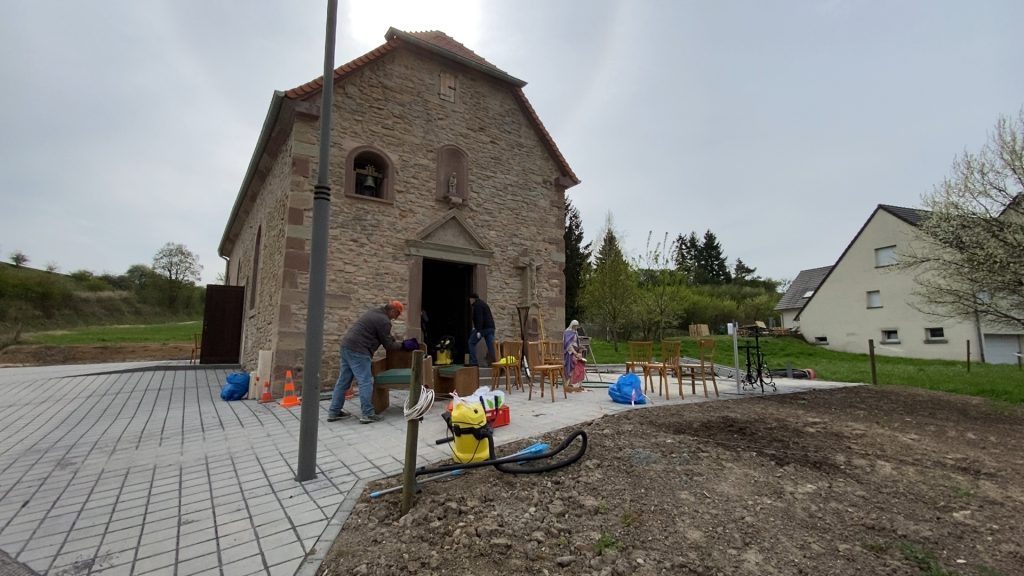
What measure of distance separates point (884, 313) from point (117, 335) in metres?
41.0

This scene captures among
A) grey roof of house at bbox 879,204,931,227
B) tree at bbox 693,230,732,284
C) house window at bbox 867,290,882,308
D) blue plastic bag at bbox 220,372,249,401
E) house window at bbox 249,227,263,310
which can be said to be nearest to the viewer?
blue plastic bag at bbox 220,372,249,401

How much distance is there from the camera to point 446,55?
9719mm

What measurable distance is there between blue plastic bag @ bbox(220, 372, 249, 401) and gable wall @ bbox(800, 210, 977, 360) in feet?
79.6

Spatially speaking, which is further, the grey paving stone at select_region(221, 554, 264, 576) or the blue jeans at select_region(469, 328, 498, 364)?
the blue jeans at select_region(469, 328, 498, 364)

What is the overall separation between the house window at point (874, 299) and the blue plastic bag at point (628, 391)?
2174 cm

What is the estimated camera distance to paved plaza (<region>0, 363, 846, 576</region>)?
2432mm

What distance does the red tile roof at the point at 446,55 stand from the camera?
810 cm

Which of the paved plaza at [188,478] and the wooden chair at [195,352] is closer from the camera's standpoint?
the paved plaza at [188,478]

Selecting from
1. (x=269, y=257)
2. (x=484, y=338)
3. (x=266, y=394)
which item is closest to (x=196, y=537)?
(x=266, y=394)

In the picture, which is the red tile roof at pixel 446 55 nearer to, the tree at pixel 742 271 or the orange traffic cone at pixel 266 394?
the orange traffic cone at pixel 266 394

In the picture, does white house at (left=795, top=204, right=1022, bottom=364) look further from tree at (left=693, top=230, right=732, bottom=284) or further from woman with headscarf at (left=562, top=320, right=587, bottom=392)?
tree at (left=693, top=230, right=732, bottom=284)

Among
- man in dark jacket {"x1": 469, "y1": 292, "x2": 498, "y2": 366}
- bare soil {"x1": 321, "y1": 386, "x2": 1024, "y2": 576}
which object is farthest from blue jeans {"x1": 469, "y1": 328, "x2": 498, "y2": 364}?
bare soil {"x1": 321, "y1": 386, "x2": 1024, "y2": 576}

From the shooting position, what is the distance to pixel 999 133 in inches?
364

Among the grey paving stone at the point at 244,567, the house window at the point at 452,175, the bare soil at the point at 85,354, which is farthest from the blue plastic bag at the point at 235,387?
the bare soil at the point at 85,354
